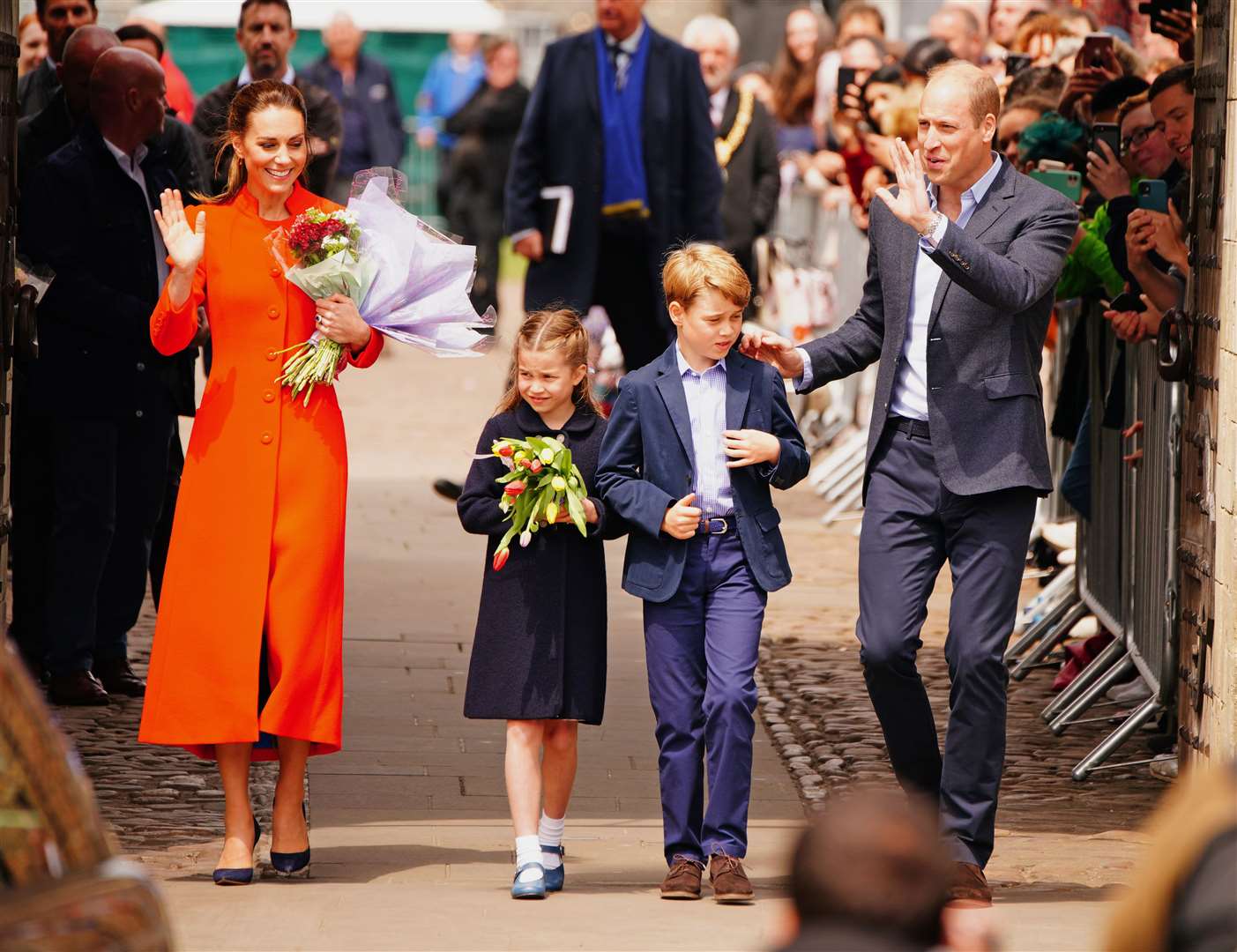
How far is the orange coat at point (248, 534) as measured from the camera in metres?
6.27

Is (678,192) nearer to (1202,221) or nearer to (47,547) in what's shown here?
(47,547)

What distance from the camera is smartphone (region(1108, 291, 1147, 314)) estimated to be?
7977 millimetres

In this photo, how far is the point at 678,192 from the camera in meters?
11.7

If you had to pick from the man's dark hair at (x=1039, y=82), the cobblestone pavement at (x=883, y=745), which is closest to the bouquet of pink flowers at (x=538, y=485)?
Answer: the cobblestone pavement at (x=883, y=745)

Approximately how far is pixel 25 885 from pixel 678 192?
8552 millimetres

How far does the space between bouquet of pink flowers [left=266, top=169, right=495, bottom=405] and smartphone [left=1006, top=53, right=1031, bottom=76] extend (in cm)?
488

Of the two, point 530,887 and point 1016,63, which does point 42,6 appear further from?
point 530,887

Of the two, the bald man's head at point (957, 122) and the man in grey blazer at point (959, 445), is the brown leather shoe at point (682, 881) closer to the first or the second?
the man in grey blazer at point (959, 445)

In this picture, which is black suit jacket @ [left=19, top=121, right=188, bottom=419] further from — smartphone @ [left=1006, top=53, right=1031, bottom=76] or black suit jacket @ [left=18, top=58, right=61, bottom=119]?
smartphone @ [left=1006, top=53, right=1031, bottom=76]

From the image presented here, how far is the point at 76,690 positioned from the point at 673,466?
9.95ft

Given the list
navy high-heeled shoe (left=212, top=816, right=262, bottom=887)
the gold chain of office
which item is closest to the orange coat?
navy high-heeled shoe (left=212, top=816, right=262, bottom=887)

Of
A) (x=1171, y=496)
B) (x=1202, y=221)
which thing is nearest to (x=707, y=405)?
(x=1202, y=221)

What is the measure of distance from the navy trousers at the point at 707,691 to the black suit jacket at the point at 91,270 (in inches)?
105

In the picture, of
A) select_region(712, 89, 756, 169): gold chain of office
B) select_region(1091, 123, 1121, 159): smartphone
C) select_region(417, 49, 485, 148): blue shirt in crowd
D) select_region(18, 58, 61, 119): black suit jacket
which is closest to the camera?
select_region(1091, 123, 1121, 159): smartphone
